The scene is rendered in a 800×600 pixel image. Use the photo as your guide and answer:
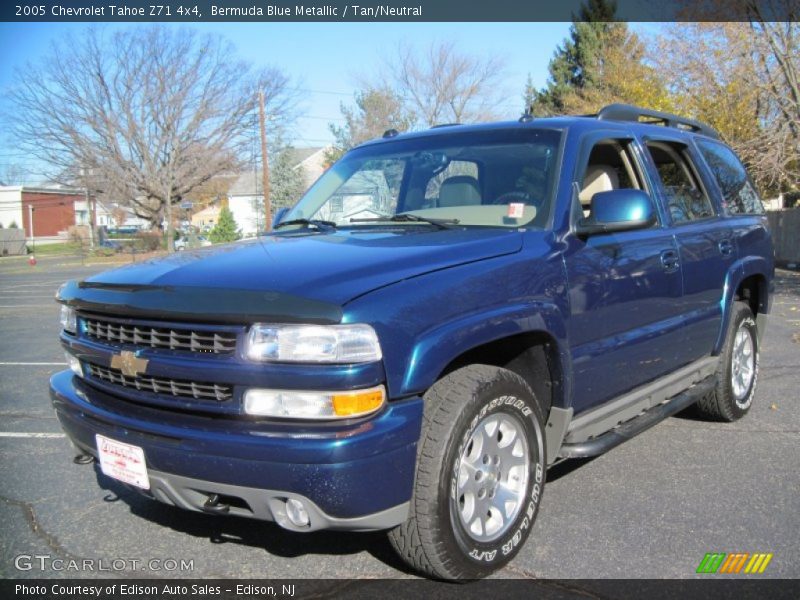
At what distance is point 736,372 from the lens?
16.8ft

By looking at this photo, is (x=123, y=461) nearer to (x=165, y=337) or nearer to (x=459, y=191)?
(x=165, y=337)

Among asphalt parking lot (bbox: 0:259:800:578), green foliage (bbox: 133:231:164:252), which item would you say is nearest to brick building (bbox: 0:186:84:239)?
green foliage (bbox: 133:231:164:252)

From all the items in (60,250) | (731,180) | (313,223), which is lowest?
(60,250)

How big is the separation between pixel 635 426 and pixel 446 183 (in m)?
1.67

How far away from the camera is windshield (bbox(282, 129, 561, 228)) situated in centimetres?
351

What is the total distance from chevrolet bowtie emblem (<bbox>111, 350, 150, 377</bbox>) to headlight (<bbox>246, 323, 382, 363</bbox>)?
0.52m

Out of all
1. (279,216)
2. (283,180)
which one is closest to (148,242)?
(283,180)

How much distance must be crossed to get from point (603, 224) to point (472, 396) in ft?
4.05

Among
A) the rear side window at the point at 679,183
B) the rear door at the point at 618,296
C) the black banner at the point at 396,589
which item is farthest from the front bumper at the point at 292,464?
the rear side window at the point at 679,183

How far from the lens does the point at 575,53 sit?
45.2 metres

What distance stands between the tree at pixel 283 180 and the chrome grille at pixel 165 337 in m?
43.4

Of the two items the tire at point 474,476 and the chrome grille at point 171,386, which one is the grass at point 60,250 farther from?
the tire at point 474,476

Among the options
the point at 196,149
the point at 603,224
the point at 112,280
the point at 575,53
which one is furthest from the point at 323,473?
the point at 575,53

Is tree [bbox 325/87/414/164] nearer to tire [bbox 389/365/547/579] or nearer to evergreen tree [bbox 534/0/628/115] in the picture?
evergreen tree [bbox 534/0/628/115]
